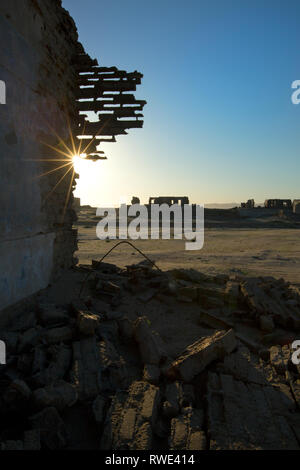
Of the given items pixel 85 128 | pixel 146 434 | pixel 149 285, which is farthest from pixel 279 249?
pixel 146 434

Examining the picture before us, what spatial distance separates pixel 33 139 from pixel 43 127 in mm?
592

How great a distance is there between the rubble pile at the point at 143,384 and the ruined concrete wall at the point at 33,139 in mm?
1031

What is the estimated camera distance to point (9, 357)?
3.84 m

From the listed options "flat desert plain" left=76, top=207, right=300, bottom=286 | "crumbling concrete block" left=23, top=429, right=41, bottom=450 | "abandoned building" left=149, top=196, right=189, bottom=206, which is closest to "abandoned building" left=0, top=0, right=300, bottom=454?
"crumbling concrete block" left=23, top=429, right=41, bottom=450

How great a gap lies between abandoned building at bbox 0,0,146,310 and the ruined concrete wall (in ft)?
0.06

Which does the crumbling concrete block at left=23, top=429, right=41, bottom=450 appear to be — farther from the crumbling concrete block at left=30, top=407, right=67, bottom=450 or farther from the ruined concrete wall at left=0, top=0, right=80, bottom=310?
the ruined concrete wall at left=0, top=0, right=80, bottom=310

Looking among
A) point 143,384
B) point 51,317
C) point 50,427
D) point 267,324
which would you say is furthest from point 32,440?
point 267,324

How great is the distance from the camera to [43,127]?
6.07m

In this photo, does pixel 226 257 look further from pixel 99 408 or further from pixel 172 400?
pixel 99 408

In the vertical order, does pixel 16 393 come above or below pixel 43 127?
below

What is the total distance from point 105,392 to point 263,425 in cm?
179

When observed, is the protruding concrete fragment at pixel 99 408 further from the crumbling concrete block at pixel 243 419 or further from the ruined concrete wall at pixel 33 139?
the ruined concrete wall at pixel 33 139

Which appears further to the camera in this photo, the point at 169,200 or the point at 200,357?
the point at 169,200

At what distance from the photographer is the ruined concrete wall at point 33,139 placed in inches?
187
